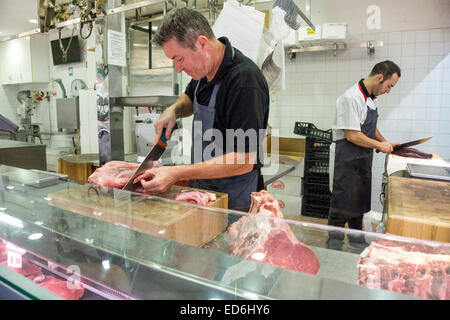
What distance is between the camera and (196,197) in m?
1.46

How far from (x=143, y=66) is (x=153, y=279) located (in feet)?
20.8

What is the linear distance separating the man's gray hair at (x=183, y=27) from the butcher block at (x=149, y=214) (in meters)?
0.82

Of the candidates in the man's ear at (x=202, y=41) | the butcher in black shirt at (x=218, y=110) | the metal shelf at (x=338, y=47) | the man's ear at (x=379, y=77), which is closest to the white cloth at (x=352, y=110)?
the man's ear at (x=379, y=77)

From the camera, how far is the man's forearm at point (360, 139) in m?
3.22

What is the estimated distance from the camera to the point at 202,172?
159 centimetres

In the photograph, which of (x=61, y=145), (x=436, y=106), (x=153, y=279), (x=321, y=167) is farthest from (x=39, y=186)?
(x=61, y=145)

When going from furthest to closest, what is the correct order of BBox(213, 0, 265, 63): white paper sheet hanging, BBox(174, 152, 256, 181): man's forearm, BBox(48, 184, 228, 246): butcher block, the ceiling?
1. the ceiling
2. BBox(213, 0, 265, 63): white paper sheet hanging
3. BBox(174, 152, 256, 181): man's forearm
4. BBox(48, 184, 228, 246): butcher block

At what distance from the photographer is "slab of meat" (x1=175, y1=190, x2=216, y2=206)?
1440 mm

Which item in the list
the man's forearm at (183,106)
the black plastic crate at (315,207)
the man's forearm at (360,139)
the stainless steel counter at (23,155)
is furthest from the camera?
the black plastic crate at (315,207)

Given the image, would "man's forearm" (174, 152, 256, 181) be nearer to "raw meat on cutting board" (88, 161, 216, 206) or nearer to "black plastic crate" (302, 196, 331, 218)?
"raw meat on cutting board" (88, 161, 216, 206)

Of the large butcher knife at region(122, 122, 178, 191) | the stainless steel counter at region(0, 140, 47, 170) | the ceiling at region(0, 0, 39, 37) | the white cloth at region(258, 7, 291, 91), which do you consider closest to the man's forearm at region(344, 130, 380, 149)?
the white cloth at region(258, 7, 291, 91)

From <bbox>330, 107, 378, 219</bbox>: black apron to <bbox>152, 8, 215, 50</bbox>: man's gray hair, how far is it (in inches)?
90.7

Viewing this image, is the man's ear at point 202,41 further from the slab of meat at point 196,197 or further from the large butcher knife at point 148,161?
the slab of meat at point 196,197

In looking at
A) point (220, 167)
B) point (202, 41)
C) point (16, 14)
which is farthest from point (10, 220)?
point (16, 14)
